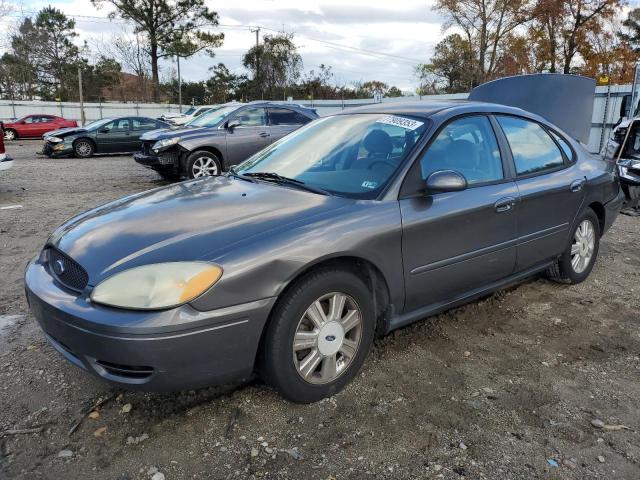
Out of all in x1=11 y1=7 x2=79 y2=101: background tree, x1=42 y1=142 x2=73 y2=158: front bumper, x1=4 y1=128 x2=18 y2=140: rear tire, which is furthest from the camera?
x1=11 y1=7 x2=79 y2=101: background tree

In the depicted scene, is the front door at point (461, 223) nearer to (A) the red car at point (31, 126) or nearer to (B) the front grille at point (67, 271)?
(B) the front grille at point (67, 271)

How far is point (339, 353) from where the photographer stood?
8.89ft

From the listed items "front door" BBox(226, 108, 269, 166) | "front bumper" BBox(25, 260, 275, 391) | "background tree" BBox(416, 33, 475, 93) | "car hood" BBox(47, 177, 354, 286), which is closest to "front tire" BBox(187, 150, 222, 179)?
"front door" BBox(226, 108, 269, 166)

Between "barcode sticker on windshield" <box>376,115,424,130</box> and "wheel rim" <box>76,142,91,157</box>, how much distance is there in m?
14.9

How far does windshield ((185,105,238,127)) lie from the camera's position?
974cm

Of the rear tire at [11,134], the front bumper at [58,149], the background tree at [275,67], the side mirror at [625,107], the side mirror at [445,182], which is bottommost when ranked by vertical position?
the front bumper at [58,149]

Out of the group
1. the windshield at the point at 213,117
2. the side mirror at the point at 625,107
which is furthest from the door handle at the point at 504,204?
the side mirror at the point at 625,107

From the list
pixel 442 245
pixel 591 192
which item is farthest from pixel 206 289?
pixel 591 192

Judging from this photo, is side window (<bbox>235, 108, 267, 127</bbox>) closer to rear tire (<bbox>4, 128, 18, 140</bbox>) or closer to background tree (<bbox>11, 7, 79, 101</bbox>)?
rear tire (<bbox>4, 128, 18, 140</bbox>)

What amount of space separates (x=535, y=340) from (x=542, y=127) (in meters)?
1.73

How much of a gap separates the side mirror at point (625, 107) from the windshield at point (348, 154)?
875 cm

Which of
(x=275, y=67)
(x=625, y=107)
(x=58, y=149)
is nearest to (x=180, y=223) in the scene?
(x=625, y=107)

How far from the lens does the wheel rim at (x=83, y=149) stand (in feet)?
51.9

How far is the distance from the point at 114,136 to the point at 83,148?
101 cm
